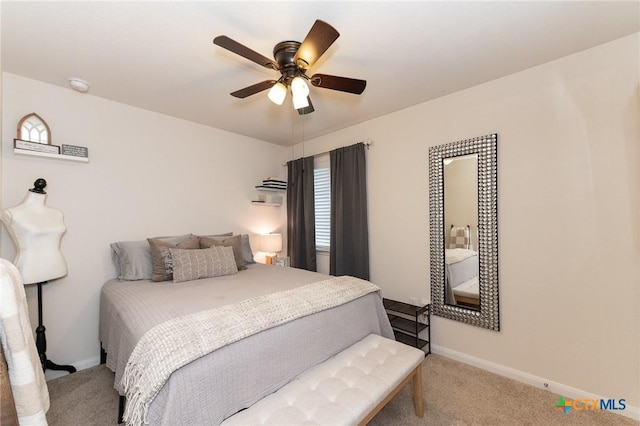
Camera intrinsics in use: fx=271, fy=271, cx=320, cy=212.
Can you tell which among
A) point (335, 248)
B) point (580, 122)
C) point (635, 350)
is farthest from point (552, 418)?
point (335, 248)

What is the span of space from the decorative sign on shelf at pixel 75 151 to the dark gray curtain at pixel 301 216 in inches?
93.4

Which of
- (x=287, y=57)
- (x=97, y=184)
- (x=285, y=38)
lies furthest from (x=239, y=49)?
(x=97, y=184)

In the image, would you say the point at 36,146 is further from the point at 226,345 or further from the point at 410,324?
the point at 410,324

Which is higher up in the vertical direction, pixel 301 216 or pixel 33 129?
pixel 33 129

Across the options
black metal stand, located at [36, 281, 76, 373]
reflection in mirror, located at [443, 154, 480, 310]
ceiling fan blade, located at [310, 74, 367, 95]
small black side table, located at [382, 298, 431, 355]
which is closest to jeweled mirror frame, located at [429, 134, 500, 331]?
reflection in mirror, located at [443, 154, 480, 310]

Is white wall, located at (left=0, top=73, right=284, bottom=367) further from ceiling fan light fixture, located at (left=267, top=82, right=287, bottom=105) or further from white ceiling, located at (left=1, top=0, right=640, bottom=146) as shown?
ceiling fan light fixture, located at (left=267, top=82, right=287, bottom=105)

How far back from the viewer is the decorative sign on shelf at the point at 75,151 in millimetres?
2367

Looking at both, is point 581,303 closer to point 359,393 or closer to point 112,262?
point 359,393

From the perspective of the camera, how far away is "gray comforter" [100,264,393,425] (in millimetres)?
1196

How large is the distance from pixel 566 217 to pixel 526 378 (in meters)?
1.30

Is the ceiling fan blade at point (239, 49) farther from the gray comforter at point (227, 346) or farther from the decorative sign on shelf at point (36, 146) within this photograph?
the decorative sign on shelf at point (36, 146)

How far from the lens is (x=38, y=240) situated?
6.84 ft

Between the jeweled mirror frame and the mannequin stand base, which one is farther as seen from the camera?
the jeweled mirror frame

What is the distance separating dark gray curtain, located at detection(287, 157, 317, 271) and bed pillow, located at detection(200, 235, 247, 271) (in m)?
1.10
